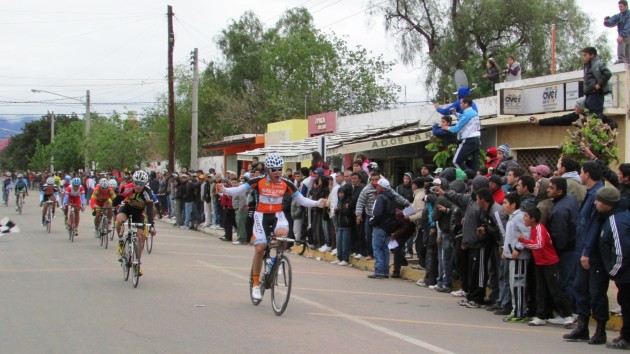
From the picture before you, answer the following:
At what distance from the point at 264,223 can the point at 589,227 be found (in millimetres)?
4407

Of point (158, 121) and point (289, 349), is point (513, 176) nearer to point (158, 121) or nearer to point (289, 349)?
point (289, 349)

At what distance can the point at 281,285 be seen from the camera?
398 inches

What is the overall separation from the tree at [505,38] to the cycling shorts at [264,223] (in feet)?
88.5

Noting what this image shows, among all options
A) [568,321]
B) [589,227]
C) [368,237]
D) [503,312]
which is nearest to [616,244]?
[589,227]

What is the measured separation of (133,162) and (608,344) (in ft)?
169

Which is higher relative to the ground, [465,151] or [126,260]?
[465,151]

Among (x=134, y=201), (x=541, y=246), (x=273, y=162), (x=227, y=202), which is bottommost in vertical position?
(x=541, y=246)

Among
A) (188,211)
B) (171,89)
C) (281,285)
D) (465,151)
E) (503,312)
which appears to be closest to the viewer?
(281,285)

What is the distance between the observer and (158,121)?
60.2m

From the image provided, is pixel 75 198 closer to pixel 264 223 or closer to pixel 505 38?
pixel 264 223

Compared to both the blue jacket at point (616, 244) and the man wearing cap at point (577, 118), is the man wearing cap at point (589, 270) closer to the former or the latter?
the blue jacket at point (616, 244)

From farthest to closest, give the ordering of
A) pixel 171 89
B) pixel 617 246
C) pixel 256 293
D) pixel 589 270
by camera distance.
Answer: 1. pixel 171 89
2. pixel 256 293
3. pixel 589 270
4. pixel 617 246

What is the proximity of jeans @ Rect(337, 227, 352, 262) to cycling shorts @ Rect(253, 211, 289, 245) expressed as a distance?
18.3 feet

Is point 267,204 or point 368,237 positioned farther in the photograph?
point 368,237
